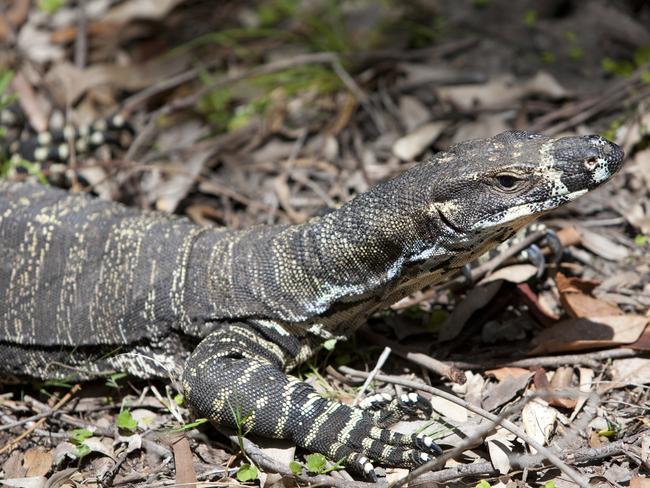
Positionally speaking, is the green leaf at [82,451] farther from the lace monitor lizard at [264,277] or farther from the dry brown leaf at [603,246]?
the dry brown leaf at [603,246]

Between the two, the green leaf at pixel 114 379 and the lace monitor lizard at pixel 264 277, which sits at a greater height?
the lace monitor lizard at pixel 264 277

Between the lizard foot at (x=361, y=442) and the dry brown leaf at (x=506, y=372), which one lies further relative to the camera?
the dry brown leaf at (x=506, y=372)

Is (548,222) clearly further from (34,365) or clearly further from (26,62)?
(26,62)

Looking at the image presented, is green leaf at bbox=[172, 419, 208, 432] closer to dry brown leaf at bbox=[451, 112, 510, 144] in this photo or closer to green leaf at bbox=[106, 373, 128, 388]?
green leaf at bbox=[106, 373, 128, 388]

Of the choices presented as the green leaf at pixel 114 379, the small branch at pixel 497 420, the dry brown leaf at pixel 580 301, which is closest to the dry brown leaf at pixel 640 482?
the small branch at pixel 497 420

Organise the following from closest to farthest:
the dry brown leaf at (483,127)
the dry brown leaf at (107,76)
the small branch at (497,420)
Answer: the small branch at (497,420) < the dry brown leaf at (483,127) < the dry brown leaf at (107,76)

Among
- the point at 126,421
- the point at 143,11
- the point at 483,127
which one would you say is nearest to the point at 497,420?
the point at 126,421

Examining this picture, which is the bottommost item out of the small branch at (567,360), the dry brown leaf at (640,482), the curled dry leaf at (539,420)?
the dry brown leaf at (640,482)

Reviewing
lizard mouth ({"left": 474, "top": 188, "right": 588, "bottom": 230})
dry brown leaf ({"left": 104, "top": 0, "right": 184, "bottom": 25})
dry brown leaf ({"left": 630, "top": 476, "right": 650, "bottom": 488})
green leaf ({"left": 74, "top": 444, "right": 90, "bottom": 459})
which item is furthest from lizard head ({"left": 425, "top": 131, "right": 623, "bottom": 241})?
dry brown leaf ({"left": 104, "top": 0, "right": 184, "bottom": 25})
